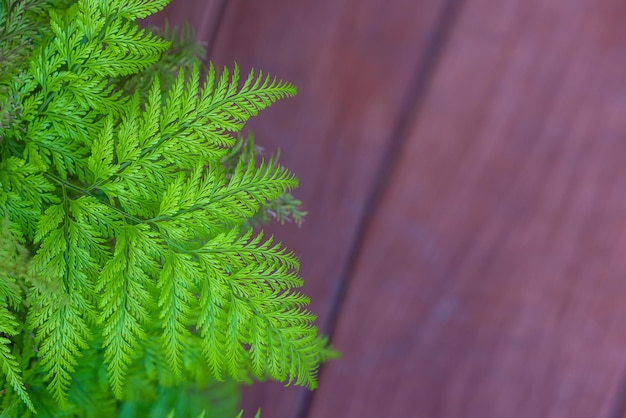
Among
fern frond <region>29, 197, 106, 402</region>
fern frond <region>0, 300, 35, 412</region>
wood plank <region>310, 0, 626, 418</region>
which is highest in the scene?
wood plank <region>310, 0, 626, 418</region>

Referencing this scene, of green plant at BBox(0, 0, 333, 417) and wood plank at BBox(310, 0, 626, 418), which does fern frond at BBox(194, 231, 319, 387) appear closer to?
green plant at BBox(0, 0, 333, 417)

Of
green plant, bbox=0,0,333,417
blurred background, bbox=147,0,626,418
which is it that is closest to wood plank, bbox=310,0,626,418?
blurred background, bbox=147,0,626,418

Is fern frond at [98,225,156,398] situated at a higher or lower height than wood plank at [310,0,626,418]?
lower

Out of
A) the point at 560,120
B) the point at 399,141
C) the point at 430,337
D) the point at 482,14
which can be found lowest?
the point at 430,337

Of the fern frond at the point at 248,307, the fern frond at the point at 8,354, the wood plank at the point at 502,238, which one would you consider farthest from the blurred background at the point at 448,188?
the fern frond at the point at 8,354

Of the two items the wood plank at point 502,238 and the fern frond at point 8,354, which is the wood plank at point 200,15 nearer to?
the wood plank at point 502,238

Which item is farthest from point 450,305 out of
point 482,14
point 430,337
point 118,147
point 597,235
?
point 118,147

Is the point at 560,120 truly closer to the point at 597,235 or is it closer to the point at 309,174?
the point at 597,235
